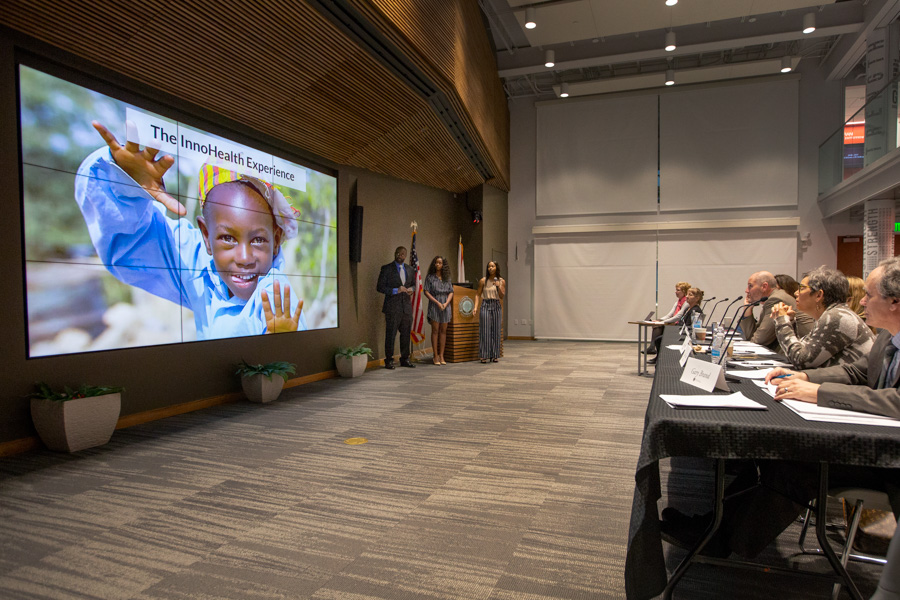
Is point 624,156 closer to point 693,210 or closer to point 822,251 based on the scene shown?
point 693,210

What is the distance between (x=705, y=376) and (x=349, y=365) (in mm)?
5172

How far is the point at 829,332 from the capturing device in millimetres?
2508

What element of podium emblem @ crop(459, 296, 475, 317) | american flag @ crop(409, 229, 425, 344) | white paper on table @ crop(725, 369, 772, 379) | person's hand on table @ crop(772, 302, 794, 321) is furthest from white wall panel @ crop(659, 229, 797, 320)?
white paper on table @ crop(725, 369, 772, 379)

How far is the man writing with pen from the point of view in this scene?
167 centimetres

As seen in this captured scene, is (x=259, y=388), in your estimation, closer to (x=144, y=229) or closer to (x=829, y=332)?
(x=144, y=229)

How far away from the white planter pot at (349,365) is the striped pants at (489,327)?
2218mm

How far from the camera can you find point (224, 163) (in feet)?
17.0

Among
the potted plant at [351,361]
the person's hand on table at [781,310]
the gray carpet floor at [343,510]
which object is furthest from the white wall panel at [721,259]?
the person's hand on table at [781,310]

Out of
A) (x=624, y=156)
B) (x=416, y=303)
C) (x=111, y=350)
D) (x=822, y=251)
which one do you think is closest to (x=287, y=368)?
(x=111, y=350)

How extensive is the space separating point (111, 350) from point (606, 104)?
10.4 meters

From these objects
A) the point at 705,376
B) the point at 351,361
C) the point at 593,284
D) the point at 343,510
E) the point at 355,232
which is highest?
the point at 355,232

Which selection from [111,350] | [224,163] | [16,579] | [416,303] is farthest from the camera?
[416,303]

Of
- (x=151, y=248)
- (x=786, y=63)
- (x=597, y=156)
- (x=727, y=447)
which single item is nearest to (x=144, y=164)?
(x=151, y=248)

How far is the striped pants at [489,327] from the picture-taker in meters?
8.33
